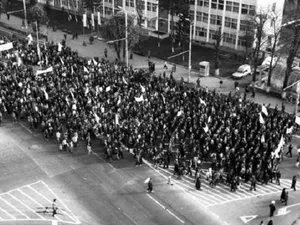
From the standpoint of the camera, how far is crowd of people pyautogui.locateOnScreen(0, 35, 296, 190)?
36.6 metres

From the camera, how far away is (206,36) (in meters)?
69.8

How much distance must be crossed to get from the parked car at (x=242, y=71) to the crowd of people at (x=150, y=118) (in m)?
11.3

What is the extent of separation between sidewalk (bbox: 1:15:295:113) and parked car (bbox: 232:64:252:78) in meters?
1.07

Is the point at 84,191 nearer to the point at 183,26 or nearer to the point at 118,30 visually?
the point at 118,30

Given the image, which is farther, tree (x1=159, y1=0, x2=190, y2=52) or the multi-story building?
tree (x1=159, y1=0, x2=190, y2=52)

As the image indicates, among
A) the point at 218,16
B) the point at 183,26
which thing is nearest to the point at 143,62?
the point at 183,26

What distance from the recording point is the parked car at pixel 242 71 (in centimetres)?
5881

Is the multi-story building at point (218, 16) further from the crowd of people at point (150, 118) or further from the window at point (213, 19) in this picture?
the crowd of people at point (150, 118)

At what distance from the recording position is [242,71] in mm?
59188

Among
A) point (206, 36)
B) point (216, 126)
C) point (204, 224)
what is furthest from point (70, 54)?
point (204, 224)

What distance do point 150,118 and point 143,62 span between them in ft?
81.3

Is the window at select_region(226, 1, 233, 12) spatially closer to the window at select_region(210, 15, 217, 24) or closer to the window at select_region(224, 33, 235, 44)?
the window at select_region(210, 15, 217, 24)

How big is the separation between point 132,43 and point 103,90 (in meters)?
14.3

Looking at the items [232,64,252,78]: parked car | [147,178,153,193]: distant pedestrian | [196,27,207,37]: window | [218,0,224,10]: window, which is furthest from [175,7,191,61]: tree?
[147,178,153,193]: distant pedestrian
